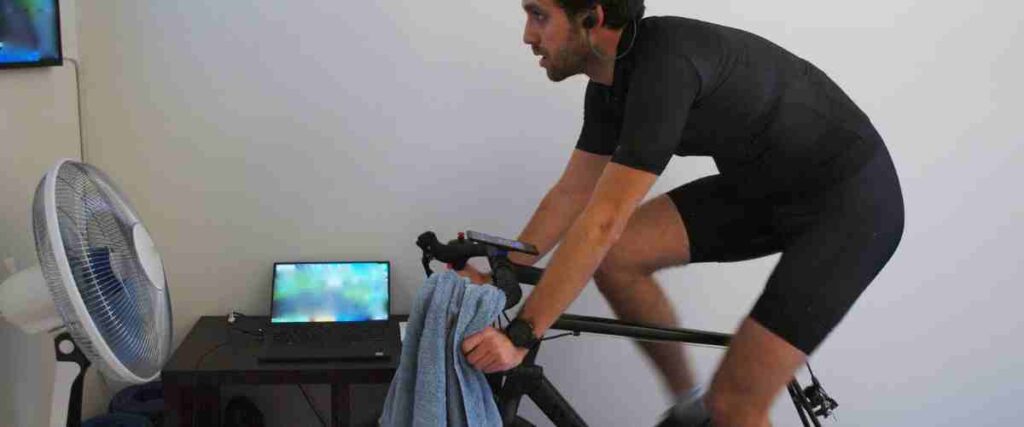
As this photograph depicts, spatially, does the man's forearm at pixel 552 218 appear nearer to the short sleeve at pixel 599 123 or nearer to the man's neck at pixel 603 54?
the short sleeve at pixel 599 123

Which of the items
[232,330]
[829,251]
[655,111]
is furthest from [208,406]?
[829,251]

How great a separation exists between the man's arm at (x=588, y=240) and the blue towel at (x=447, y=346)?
7 cm

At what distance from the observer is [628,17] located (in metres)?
1.37

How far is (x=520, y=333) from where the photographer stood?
1.26 meters

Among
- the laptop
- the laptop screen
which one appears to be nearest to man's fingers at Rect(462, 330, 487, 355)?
the laptop

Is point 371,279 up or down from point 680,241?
down

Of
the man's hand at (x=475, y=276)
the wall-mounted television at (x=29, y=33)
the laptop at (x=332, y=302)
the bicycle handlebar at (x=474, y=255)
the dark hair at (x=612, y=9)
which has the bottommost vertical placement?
the laptop at (x=332, y=302)

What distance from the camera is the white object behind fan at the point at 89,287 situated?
1.10m

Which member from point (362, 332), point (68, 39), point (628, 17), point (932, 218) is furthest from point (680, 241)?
point (68, 39)

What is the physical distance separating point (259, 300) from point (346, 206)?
0.34m

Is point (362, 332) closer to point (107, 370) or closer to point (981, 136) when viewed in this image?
point (107, 370)

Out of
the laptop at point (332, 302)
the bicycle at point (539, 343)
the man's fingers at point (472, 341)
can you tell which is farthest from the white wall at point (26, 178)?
the man's fingers at point (472, 341)

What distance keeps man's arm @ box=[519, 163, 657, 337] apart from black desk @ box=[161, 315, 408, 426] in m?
0.63

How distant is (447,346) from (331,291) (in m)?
0.85
